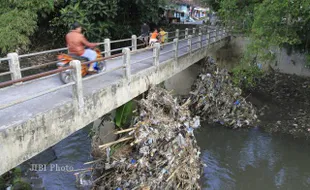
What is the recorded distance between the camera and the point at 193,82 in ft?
49.2

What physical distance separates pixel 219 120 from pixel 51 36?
44.7 ft

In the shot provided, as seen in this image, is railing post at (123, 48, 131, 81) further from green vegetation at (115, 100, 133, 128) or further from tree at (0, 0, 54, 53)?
tree at (0, 0, 54, 53)

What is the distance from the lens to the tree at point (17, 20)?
637 inches

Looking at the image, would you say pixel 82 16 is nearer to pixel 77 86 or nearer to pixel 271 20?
pixel 271 20

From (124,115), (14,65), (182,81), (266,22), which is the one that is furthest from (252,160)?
(14,65)

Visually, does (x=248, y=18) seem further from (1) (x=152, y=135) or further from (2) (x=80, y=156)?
(2) (x=80, y=156)

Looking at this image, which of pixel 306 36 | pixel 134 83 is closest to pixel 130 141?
pixel 134 83

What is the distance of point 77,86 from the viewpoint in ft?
15.8

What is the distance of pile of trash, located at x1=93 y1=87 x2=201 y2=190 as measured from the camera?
6391mm

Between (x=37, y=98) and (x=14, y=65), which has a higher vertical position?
(x=14, y=65)

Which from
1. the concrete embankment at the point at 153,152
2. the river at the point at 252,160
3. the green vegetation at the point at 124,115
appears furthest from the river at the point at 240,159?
the green vegetation at the point at 124,115

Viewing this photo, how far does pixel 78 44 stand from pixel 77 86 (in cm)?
177

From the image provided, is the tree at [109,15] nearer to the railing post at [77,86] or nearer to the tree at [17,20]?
the tree at [17,20]

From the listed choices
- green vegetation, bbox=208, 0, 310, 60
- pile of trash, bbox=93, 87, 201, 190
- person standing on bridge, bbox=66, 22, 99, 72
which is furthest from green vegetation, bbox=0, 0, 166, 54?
pile of trash, bbox=93, 87, 201, 190
